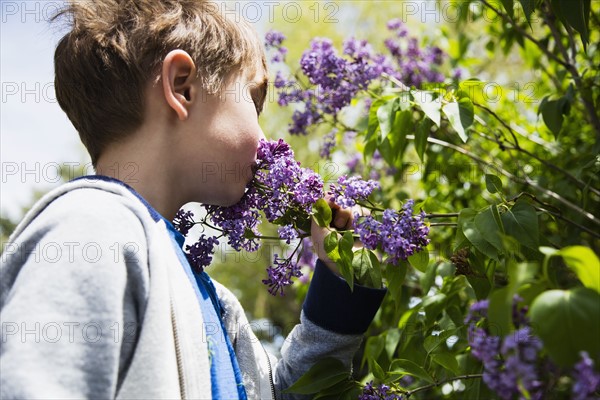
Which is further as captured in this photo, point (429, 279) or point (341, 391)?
point (429, 279)

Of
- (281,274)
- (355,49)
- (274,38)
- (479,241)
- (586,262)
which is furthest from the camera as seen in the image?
(274,38)

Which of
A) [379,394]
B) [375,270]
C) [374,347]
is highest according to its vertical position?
[375,270]

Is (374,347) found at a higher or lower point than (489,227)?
lower

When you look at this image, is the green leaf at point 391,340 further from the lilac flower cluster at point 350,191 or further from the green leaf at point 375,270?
the lilac flower cluster at point 350,191

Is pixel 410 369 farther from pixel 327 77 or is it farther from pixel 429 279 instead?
pixel 327 77

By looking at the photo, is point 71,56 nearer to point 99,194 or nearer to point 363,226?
point 99,194

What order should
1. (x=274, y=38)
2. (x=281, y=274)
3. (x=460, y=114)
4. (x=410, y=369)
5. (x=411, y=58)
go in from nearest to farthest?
1. (x=410, y=369)
2. (x=281, y=274)
3. (x=460, y=114)
4. (x=274, y=38)
5. (x=411, y=58)

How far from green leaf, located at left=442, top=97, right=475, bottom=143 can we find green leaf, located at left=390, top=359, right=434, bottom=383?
0.55 m

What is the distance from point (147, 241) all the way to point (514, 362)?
0.65m

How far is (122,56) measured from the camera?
1350 mm

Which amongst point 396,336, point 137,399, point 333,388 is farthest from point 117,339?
point 396,336

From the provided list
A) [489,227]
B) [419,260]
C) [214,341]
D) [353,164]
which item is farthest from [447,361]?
[353,164]

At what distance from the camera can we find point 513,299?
0.76 meters

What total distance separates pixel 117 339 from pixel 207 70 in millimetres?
626
